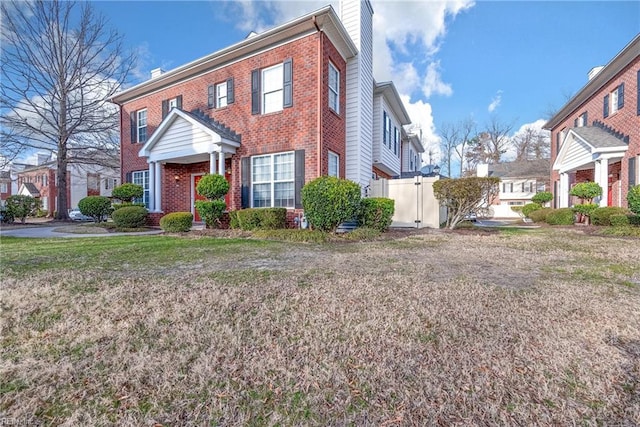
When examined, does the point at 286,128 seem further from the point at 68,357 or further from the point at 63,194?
the point at 63,194

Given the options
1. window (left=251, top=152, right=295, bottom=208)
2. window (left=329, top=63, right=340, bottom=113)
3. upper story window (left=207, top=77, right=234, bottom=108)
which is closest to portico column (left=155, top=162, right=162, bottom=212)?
upper story window (left=207, top=77, right=234, bottom=108)

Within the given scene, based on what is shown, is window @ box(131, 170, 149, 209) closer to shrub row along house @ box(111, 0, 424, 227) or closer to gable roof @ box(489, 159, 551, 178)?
shrub row along house @ box(111, 0, 424, 227)

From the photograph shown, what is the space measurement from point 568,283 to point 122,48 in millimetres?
20480

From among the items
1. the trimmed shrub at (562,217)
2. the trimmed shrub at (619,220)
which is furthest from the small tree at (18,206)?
the trimmed shrub at (562,217)

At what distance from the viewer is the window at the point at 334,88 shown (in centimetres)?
880

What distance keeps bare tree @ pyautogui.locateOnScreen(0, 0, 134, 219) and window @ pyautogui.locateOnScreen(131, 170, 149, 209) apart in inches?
222

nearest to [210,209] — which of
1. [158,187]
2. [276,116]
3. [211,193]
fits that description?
[211,193]

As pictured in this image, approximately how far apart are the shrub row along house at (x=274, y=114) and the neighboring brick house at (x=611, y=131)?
9.07 metres

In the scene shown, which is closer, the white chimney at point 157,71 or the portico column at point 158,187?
the portico column at point 158,187

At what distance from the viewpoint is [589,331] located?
2.07 meters

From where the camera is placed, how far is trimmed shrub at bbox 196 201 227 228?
8.36 m

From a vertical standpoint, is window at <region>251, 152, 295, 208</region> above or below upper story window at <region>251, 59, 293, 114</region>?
below

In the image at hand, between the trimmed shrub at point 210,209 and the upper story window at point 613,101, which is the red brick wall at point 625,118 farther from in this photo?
the trimmed shrub at point 210,209

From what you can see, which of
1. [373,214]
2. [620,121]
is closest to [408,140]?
[620,121]
